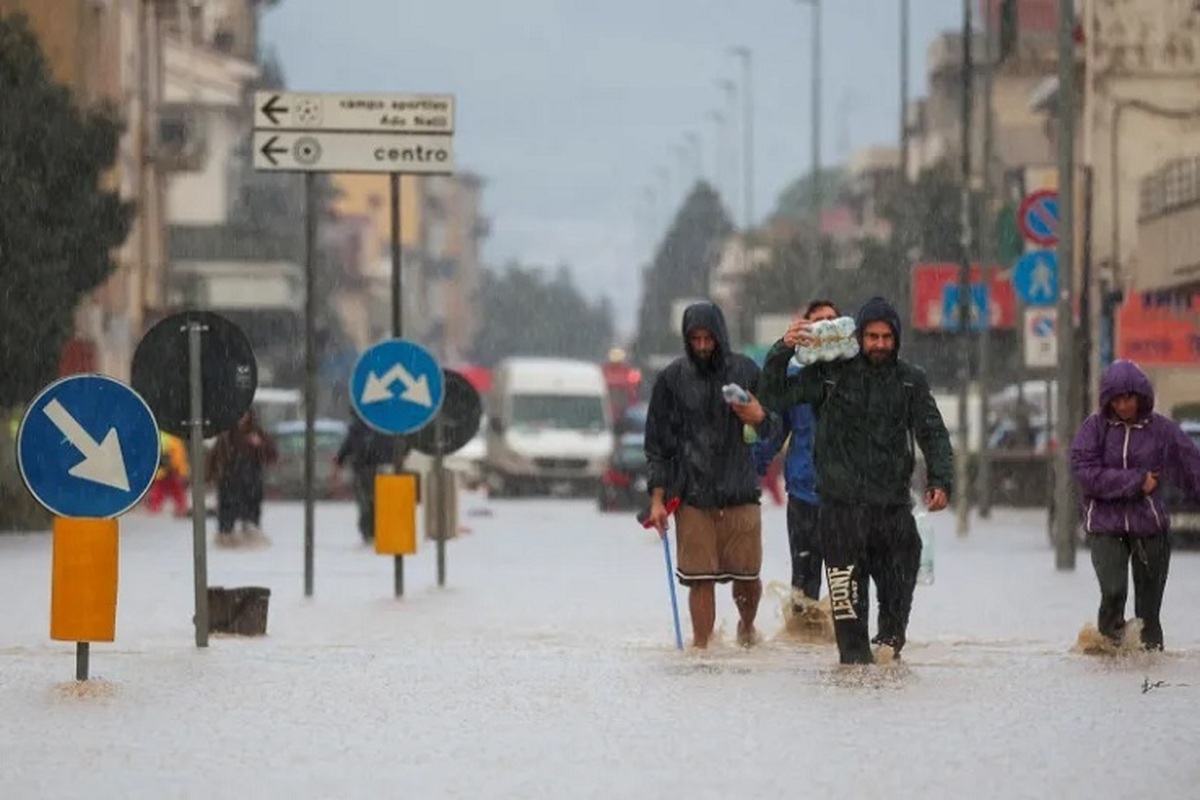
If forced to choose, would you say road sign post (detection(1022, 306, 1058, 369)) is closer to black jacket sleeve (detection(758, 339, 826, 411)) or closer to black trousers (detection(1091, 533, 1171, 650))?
black trousers (detection(1091, 533, 1171, 650))

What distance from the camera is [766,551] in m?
38.4

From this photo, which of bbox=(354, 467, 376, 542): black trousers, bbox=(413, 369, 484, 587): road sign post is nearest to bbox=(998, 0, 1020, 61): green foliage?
bbox=(354, 467, 376, 542): black trousers

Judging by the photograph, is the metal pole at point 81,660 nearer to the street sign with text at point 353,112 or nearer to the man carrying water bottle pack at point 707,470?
the man carrying water bottle pack at point 707,470

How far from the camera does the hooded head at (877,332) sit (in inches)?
648

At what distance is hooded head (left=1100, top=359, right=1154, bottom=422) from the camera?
706 inches

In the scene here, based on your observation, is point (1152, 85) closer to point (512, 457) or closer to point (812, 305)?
point (512, 457)

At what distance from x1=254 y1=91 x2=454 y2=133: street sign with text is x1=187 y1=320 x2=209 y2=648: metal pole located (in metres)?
6.77

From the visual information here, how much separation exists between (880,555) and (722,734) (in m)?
3.63

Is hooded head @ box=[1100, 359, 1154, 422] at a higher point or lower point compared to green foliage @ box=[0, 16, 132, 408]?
lower

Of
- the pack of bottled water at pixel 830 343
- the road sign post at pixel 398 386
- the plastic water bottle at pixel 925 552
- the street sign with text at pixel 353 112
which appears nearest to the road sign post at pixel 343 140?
the street sign with text at pixel 353 112

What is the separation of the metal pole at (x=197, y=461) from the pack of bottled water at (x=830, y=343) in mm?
3520

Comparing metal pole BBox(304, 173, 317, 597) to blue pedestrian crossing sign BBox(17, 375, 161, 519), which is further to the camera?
metal pole BBox(304, 173, 317, 597)

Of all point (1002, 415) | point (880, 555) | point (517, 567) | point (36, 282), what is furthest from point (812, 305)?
point (1002, 415)

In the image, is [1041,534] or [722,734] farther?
[1041,534]
